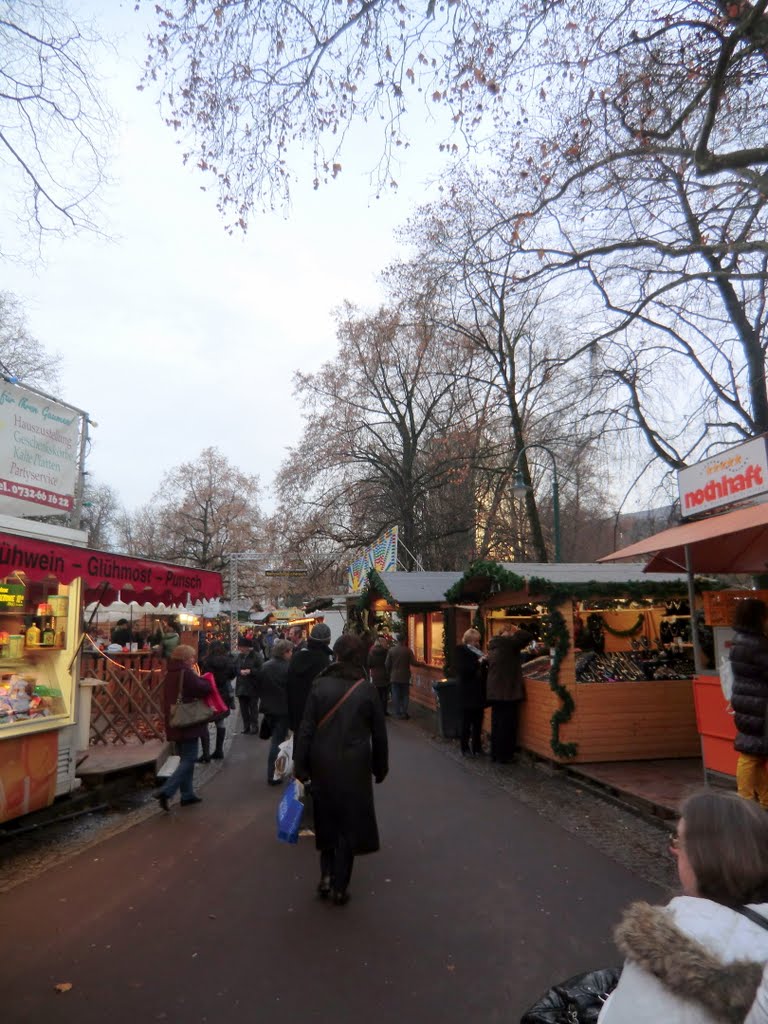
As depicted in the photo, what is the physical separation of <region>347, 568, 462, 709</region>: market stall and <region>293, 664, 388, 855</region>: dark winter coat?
9.56 meters

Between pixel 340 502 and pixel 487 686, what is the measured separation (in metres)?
16.8

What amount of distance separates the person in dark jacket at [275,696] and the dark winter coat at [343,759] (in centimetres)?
358

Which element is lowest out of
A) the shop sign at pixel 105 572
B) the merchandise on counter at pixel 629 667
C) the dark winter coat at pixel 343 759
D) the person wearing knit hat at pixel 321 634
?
the dark winter coat at pixel 343 759

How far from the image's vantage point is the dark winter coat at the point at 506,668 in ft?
32.7

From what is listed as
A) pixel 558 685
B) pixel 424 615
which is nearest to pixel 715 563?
pixel 558 685

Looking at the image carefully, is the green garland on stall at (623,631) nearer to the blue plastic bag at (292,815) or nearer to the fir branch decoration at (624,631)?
the fir branch decoration at (624,631)

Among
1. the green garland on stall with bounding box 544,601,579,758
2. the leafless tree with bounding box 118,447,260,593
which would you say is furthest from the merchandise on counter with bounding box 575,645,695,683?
the leafless tree with bounding box 118,447,260,593

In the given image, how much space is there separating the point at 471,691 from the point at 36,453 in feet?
22.3

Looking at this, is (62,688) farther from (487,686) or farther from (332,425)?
(332,425)

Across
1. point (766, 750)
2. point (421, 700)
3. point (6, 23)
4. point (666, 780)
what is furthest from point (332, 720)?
point (421, 700)

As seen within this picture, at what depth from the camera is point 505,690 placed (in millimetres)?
9961

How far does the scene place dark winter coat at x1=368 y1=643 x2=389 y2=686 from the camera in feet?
51.9

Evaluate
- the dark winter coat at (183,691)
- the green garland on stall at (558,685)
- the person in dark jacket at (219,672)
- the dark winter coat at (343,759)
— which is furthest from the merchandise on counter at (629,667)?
the dark winter coat at (343,759)

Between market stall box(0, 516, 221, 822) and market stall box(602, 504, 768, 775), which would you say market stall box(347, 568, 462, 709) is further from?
market stall box(0, 516, 221, 822)
